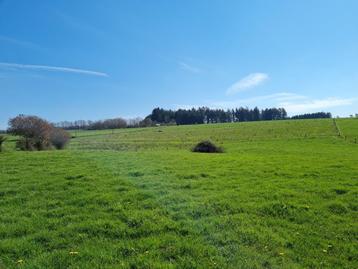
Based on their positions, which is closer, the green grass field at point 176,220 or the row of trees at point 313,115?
the green grass field at point 176,220

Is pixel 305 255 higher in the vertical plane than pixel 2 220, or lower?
lower

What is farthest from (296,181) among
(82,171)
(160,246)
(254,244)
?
(82,171)

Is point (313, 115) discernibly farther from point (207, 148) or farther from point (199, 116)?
point (207, 148)

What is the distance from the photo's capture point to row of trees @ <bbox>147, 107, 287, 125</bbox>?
142 meters

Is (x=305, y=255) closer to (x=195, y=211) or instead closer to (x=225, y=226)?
(x=225, y=226)

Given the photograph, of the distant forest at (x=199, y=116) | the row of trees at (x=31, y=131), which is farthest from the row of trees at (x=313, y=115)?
the row of trees at (x=31, y=131)

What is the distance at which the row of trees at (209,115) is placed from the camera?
141500 mm

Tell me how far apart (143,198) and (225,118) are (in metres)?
143

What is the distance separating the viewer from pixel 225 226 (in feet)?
22.2

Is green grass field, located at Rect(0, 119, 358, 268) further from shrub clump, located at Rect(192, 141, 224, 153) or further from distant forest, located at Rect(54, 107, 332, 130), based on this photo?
distant forest, located at Rect(54, 107, 332, 130)

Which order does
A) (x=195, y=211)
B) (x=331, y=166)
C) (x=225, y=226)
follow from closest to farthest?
(x=225, y=226) < (x=195, y=211) < (x=331, y=166)

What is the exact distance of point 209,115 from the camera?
146 m

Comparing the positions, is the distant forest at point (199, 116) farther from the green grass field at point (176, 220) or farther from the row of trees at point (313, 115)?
the green grass field at point (176, 220)

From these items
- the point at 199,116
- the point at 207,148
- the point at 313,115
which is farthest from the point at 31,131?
the point at 313,115
